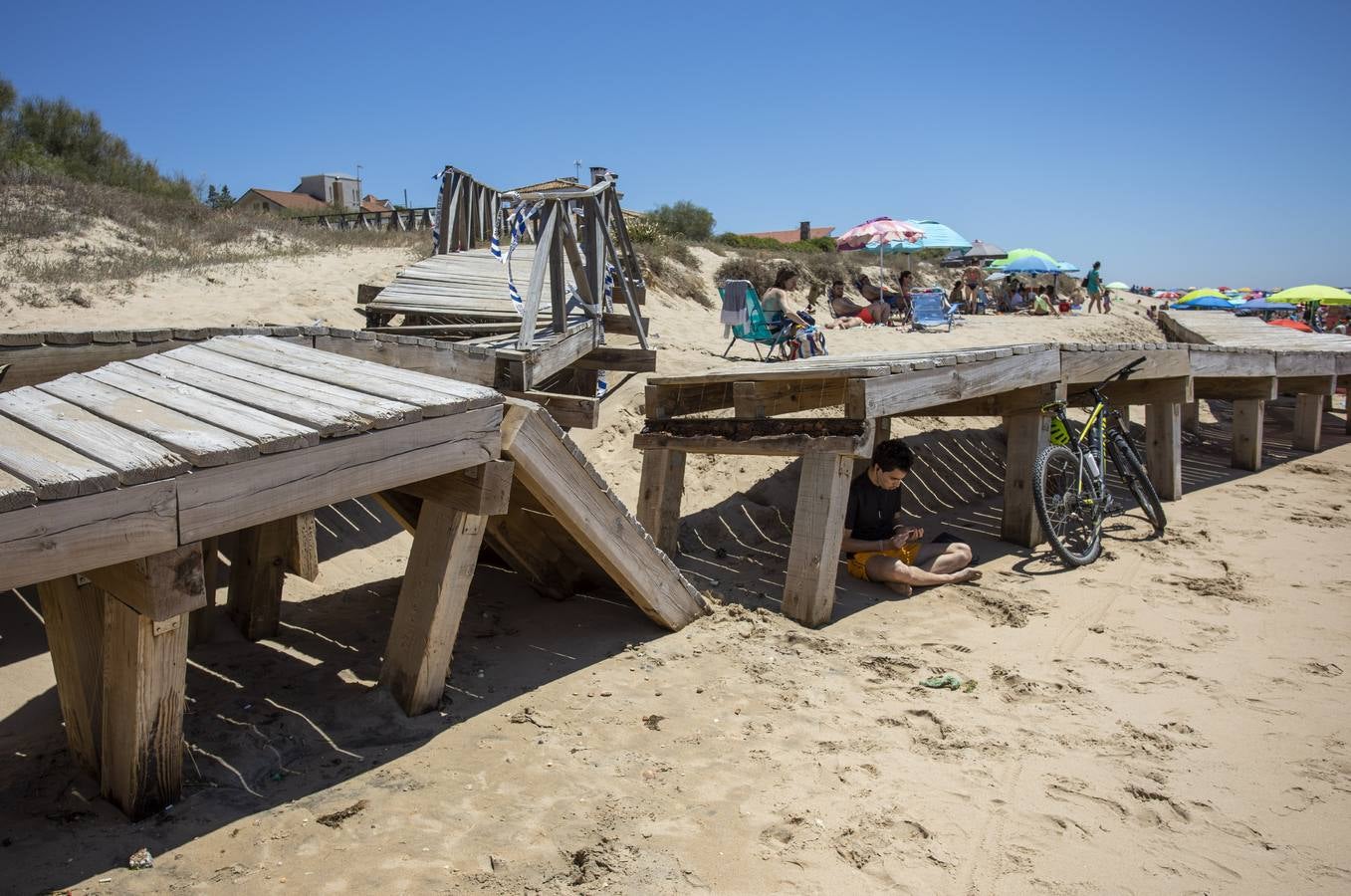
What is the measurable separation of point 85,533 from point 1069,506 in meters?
5.44

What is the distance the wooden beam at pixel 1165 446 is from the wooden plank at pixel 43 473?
7.86 metres

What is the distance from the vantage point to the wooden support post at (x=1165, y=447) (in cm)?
789

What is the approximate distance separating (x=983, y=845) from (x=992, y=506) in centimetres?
511

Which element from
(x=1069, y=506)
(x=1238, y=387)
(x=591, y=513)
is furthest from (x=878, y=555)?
(x=1238, y=387)

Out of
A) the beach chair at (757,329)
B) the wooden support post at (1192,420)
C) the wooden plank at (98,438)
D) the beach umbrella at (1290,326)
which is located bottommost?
the wooden support post at (1192,420)

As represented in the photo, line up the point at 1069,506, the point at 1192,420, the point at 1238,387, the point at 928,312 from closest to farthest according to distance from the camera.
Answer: the point at 1069,506
the point at 1238,387
the point at 1192,420
the point at 928,312

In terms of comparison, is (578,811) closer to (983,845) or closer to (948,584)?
(983,845)

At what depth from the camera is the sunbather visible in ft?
51.1

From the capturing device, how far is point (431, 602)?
3.36 metres

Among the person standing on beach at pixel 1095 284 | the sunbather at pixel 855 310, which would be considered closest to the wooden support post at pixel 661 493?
the sunbather at pixel 855 310

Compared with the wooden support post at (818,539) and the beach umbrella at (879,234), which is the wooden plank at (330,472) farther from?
the beach umbrella at (879,234)

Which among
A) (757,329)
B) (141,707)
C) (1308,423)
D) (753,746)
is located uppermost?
(757,329)

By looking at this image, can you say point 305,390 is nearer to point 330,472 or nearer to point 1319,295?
point 330,472

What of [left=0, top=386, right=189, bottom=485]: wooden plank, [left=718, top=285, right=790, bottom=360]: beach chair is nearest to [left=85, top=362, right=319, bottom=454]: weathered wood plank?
[left=0, top=386, right=189, bottom=485]: wooden plank
